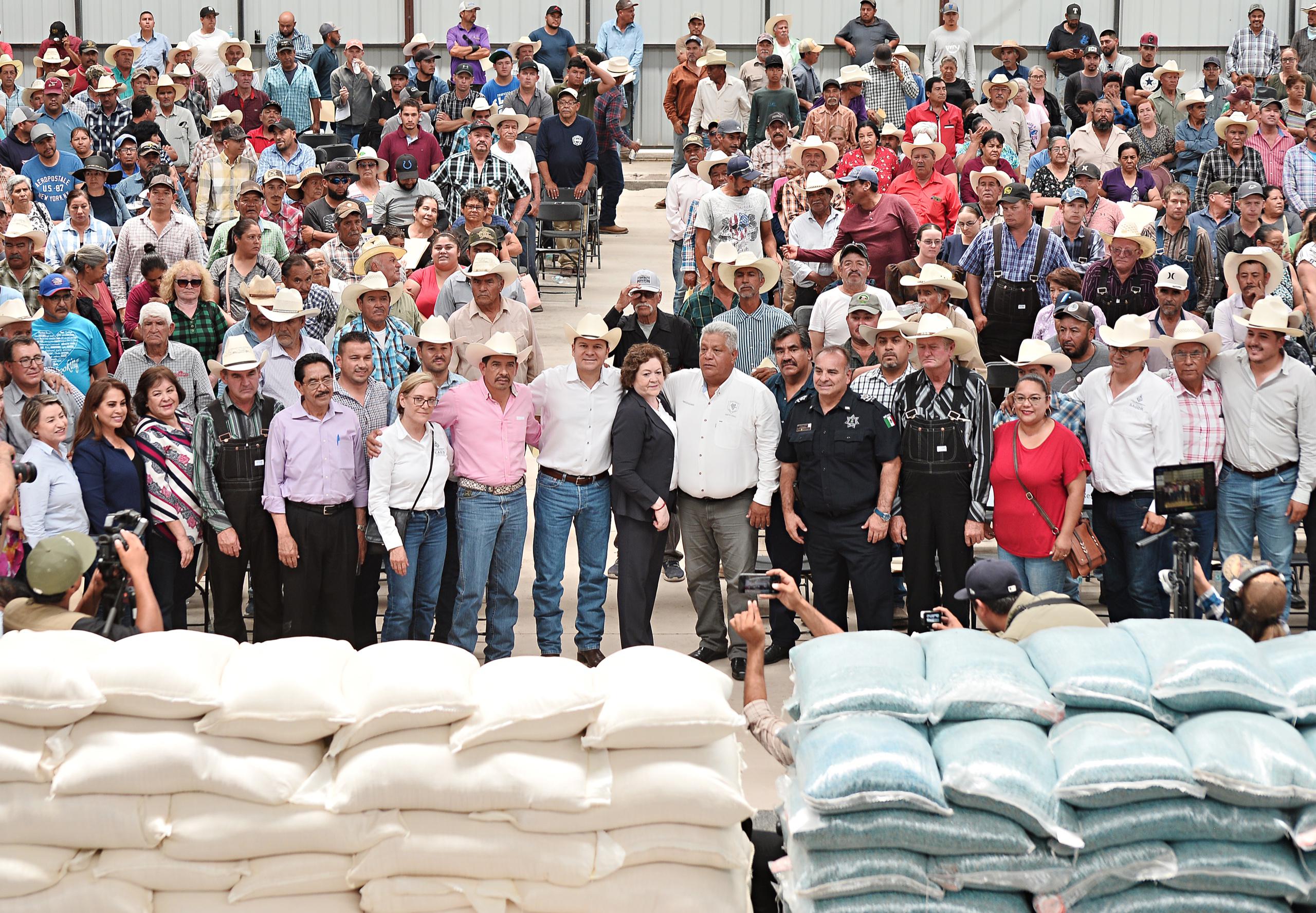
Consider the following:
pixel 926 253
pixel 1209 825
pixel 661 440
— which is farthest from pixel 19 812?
pixel 926 253

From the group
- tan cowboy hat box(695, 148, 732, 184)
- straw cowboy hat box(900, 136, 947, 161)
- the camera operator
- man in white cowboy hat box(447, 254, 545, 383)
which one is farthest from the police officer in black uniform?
straw cowboy hat box(900, 136, 947, 161)

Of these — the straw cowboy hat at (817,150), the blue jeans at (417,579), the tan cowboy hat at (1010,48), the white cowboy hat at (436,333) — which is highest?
the tan cowboy hat at (1010,48)

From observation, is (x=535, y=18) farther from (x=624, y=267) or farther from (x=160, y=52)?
(x=624, y=267)

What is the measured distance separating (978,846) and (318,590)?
14.5 ft

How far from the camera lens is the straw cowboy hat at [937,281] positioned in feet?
31.6

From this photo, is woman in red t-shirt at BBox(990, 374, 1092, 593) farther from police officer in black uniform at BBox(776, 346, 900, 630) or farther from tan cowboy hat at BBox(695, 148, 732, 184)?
tan cowboy hat at BBox(695, 148, 732, 184)

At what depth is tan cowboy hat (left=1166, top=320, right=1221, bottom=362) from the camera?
8219 mm

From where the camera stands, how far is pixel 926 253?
11312mm

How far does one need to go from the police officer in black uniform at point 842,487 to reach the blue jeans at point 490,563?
1.49 metres

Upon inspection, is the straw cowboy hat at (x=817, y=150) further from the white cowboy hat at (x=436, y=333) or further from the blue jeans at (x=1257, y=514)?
the blue jeans at (x=1257, y=514)

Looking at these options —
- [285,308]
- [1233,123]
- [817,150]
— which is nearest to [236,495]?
[285,308]

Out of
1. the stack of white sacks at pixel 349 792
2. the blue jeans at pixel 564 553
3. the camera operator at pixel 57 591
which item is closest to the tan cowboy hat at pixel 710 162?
the blue jeans at pixel 564 553

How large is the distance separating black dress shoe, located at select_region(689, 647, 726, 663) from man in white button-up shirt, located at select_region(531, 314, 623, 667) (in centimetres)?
54

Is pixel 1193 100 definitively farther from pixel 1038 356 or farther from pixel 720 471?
pixel 720 471
